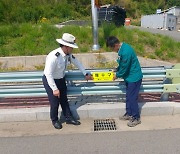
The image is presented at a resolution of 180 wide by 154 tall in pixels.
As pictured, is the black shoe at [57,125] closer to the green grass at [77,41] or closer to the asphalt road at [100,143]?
the asphalt road at [100,143]

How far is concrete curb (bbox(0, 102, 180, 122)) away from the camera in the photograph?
405 cm

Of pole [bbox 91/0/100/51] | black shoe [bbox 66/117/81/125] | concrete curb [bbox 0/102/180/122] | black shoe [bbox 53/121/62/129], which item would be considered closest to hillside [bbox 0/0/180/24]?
pole [bbox 91/0/100/51]

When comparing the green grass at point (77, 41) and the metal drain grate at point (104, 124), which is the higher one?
the green grass at point (77, 41)

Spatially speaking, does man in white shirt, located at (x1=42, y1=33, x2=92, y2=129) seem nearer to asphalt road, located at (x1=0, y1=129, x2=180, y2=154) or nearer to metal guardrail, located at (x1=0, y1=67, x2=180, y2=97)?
metal guardrail, located at (x1=0, y1=67, x2=180, y2=97)

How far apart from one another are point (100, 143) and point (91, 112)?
85cm

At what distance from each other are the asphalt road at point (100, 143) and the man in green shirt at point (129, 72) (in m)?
0.40

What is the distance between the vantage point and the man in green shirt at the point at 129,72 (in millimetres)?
3574

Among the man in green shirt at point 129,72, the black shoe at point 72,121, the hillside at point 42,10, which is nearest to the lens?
the man in green shirt at point 129,72

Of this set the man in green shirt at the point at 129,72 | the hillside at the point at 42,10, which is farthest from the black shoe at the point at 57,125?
the hillside at the point at 42,10

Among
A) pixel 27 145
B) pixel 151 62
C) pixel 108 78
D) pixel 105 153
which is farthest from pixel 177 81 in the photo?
pixel 151 62

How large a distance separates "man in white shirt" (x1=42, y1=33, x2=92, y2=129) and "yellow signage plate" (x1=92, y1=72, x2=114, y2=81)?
0.35 feet

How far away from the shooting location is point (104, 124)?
393 cm

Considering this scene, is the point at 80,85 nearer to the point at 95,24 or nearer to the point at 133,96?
the point at 133,96

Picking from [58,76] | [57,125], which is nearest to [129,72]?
[58,76]
